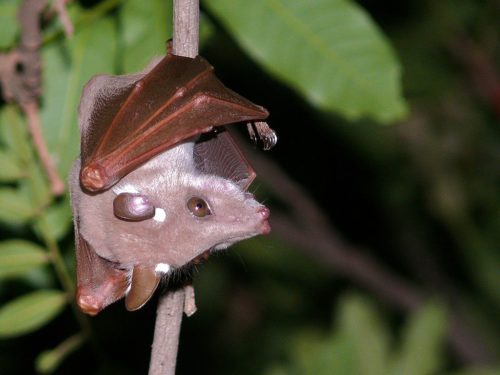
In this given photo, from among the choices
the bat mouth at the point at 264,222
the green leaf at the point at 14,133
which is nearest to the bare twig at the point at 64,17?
the green leaf at the point at 14,133

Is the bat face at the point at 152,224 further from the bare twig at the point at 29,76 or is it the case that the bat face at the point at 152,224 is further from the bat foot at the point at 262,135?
the bare twig at the point at 29,76

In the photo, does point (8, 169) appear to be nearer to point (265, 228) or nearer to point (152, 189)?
point (152, 189)

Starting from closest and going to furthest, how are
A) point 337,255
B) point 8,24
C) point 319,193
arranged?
point 8,24 < point 337,255 < point 319,193

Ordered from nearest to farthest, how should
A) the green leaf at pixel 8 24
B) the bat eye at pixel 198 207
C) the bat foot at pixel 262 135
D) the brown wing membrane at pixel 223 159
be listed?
1. the bat eye at pixel 198 207
2. the bat foot at pixel 262 135
3. the brown wing membrane at pixel 223 159
4. the green leaf at pixel 8 24

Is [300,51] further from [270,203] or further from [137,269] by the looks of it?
[270,203]

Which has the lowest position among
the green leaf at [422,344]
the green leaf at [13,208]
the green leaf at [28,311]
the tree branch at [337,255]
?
the tree branch at [337,255]

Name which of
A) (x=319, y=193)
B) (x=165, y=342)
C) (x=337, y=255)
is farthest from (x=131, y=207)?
(x=319, y=193)

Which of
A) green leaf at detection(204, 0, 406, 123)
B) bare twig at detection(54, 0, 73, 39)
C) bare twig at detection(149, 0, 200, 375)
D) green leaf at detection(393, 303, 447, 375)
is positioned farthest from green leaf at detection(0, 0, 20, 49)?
green leaf at detection(393, 303, 447, 375)

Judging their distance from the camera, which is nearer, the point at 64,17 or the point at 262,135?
the point at 262,135

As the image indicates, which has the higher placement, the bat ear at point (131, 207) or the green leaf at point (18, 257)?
the bat ear at point (131, 207)
